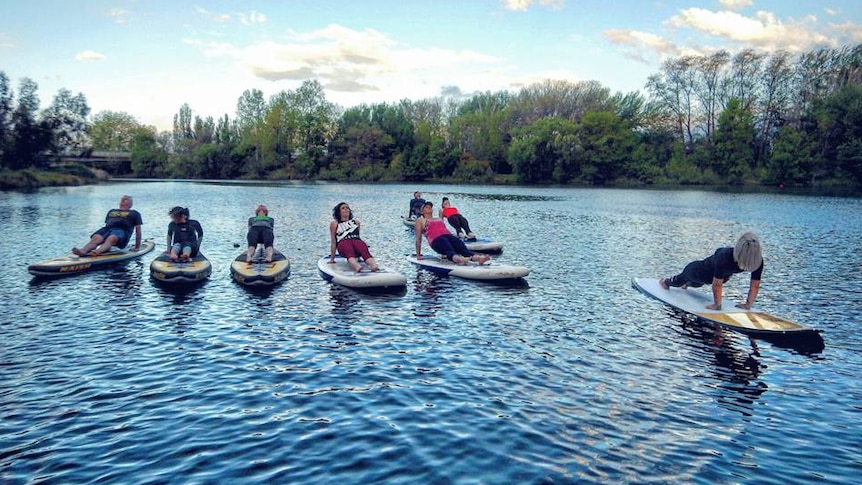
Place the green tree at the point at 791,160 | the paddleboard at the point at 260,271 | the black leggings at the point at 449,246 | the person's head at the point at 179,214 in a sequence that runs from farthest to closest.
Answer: the green tree at the point at 791,160, the black leggings at the point at 449,246, the person's head at the point at 179,214, the paddleboard at the point at 260,271

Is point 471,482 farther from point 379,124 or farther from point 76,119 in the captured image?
point 379,124

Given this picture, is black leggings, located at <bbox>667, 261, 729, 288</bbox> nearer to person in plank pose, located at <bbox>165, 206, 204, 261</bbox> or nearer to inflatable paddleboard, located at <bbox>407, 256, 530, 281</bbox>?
inflatable paddleboard, located at <bbox>407, 256, 530, 281</bbox>

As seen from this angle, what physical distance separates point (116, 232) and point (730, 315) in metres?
19.4

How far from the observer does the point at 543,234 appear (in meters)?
32.8

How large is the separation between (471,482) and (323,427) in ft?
7.96

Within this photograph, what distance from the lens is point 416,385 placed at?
391 inches

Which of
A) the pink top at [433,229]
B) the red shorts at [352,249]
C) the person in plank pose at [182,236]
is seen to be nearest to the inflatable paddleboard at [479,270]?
the pink top at [433,229]

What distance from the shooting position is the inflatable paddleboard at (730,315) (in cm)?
1252

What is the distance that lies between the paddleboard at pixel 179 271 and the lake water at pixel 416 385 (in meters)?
0.54

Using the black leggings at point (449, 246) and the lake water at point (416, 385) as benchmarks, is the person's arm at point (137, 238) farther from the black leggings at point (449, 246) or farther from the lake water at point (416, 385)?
the black leggings at point (449, 246)

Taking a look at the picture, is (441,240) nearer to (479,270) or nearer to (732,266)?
(479,270)

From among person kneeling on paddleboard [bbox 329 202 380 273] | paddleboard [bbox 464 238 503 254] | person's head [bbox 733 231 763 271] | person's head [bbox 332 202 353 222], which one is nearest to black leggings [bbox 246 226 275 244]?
person kneeling on paddleboard [bbox 329 202 380 273]

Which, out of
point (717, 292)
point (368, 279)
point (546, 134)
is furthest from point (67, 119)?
point (717, 292)

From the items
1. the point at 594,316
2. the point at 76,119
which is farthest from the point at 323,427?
the point at 76,119
